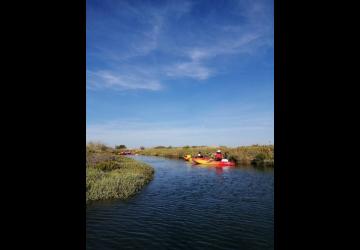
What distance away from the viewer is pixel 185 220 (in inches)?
600

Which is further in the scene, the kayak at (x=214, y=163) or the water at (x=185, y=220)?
the kayak at (x=214, y=163)

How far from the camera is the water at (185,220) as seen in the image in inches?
469

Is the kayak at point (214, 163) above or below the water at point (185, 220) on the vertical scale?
above

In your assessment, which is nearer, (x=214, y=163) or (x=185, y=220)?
(x=185, y=220)

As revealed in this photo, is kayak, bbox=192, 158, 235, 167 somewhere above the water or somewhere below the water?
above

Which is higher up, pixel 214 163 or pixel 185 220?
pixel 214 163

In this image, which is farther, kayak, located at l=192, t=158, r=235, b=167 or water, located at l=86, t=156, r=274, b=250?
kayak, located at l=192, t=158, r=235, b=167

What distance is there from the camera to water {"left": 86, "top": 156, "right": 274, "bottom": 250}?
11.9 metres
